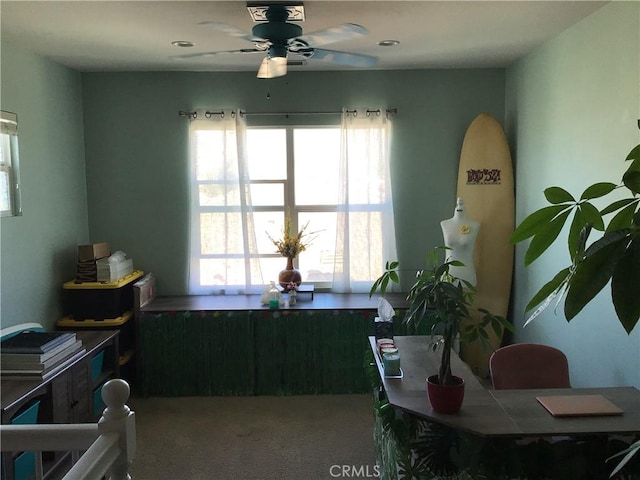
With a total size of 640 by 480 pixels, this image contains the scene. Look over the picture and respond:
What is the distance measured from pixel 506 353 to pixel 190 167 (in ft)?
→ 9.59

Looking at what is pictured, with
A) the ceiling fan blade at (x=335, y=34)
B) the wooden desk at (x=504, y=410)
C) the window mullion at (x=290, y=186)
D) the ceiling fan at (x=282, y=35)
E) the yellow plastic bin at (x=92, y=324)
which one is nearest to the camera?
the wooden desk at (x=504, y=410)

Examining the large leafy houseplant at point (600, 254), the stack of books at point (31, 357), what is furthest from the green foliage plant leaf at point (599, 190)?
the stack of books at point (31, 357)

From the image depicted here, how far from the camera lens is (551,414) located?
2.12 meters

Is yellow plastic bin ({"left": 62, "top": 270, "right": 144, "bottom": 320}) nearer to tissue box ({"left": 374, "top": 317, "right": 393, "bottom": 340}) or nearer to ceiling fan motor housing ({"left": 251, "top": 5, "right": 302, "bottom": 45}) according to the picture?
tissue box ({"left": 374, "top": 317, "right": 393, "bottom": 340})

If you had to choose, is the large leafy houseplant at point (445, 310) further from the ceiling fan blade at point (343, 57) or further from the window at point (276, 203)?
the window at point (276, 203)

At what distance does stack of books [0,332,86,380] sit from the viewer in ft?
9.23

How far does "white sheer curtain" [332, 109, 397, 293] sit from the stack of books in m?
2.26

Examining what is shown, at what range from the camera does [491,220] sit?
14.2 feet

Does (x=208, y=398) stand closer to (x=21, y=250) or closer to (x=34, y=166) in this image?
(x=21, y=250)

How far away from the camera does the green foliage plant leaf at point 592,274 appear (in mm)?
905

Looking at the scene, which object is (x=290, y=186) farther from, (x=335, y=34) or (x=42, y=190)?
(x=335, y=34)

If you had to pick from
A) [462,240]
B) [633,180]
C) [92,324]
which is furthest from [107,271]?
[633,180]

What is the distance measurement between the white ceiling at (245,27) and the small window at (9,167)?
20.4 inches

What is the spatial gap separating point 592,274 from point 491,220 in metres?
3.52
